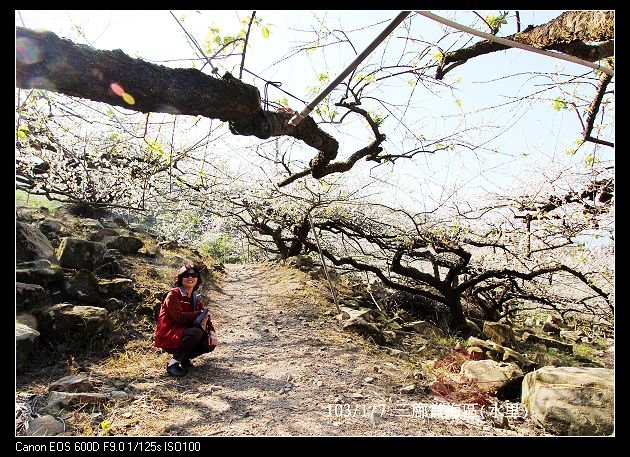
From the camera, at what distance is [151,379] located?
12.6ft

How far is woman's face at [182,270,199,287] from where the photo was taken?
160 inches

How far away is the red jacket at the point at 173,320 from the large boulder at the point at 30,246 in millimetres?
2359

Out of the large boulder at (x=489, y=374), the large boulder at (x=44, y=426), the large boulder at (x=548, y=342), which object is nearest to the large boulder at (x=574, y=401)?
the large boulder at (x=489, y=374)

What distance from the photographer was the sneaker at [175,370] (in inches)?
157

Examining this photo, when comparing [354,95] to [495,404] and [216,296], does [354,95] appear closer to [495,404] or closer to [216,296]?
[495,404]

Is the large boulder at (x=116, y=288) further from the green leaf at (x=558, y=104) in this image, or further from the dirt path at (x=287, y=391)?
the green leaf at (x=558, y=104)

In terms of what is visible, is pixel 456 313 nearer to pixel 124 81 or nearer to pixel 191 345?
pixel 191 345

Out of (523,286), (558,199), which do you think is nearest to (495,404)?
(558,199)

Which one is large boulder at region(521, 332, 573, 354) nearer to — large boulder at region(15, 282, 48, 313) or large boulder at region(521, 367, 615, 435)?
large boulder at region(521, 367, 615, 435)

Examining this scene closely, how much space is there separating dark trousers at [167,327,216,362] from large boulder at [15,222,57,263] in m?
2.61
